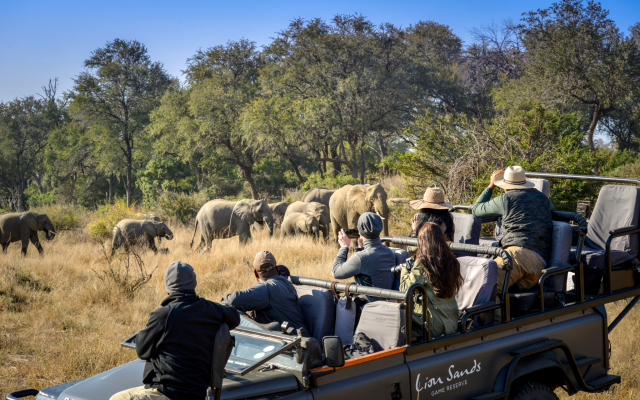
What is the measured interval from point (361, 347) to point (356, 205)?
38.7ft

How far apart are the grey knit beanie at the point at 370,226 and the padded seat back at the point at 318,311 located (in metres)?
0.63

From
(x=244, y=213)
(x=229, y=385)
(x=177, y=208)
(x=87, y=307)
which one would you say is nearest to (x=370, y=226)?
(x=229, y=385)

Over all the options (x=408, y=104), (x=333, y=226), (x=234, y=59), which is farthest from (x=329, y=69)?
(x=333, y=226)

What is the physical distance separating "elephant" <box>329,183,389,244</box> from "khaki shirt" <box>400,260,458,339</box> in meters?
9.88

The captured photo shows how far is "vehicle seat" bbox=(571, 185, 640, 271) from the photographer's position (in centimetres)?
487

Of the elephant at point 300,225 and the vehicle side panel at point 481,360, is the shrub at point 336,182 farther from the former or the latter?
the vehicle side panel at point 481,360

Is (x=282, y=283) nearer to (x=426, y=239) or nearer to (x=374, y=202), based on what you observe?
(x=426, y=239)

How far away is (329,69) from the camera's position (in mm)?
31359

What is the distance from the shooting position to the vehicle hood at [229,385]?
125 inches

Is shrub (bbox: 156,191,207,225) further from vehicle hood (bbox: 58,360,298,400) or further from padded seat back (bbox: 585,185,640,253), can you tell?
vehicle hood (bbox: 58,360,298,400)

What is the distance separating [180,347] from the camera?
304cm

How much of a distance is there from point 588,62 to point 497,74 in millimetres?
12800

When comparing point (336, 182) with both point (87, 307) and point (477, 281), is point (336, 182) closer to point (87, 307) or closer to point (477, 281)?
point (87, 307)

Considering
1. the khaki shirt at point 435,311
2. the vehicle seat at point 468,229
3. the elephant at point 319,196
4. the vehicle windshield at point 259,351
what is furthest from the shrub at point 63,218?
the khaki shirt at point 435,311
